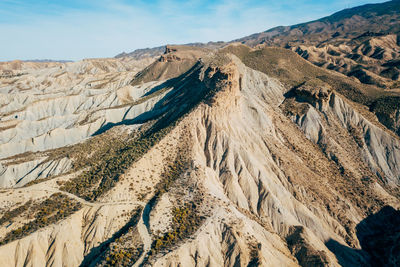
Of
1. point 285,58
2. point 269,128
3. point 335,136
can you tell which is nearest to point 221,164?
point 269,128

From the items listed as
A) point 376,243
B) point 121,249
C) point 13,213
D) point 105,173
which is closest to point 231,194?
point 121,249

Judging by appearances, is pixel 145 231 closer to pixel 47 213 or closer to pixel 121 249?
pixel 121 249

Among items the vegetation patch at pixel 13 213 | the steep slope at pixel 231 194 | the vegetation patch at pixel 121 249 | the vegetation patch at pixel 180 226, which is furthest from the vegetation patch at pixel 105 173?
the vegetation patch at pixel 180 226

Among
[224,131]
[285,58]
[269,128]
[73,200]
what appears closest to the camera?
[73,200]

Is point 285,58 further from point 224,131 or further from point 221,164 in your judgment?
point 221,164

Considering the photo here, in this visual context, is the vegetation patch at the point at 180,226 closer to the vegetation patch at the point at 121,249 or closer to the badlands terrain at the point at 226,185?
the badlands terrain at the point at 226,185

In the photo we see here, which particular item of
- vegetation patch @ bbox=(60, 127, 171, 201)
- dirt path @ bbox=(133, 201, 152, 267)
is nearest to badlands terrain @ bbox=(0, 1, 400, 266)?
dirt path @ bbox=(133, 201, 152, 267)

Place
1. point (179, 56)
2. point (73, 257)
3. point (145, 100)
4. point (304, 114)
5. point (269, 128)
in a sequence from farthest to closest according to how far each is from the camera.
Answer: point (179, 56)
point (145, 100)
point (304, 114)
point (269, 128)
point (73, 257)

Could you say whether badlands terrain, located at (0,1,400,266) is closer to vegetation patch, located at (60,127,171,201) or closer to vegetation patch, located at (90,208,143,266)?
vegetation patch, located at (90,208,143,266)

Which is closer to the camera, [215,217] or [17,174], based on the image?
[215,217]
